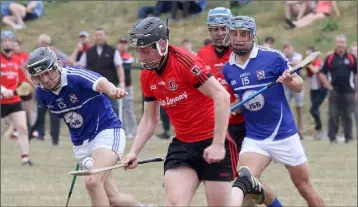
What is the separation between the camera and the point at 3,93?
14633mm

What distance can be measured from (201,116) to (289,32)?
1753cm

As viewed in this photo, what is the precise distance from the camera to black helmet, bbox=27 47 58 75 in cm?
830

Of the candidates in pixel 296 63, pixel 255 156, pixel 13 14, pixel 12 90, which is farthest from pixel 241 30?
pixel 13 14

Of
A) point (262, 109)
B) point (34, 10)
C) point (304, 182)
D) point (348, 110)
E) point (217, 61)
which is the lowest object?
point (34, 10)

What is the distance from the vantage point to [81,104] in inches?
340

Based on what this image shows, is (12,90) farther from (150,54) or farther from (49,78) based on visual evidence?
(150,54)

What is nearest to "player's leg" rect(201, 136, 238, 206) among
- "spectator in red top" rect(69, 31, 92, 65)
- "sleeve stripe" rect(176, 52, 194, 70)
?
"sleeve stripe" rect(176, 52, 194, 70)

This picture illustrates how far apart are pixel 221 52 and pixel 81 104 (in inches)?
59.0

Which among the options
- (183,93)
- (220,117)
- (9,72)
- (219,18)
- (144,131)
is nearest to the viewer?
(220,117)

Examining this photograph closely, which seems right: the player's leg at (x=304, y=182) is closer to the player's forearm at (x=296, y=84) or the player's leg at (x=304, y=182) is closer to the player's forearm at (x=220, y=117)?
the player's forearm at (x=296, y=84)

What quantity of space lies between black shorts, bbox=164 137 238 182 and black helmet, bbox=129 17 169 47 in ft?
2.73

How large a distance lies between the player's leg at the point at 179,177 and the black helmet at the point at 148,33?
Result: 2.82 ft

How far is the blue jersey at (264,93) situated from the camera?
8.58m

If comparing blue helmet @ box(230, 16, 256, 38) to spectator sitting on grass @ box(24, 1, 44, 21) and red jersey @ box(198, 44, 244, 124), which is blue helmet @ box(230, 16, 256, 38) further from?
spectator sitting on grass @ box(24, 1, 44, 21)
